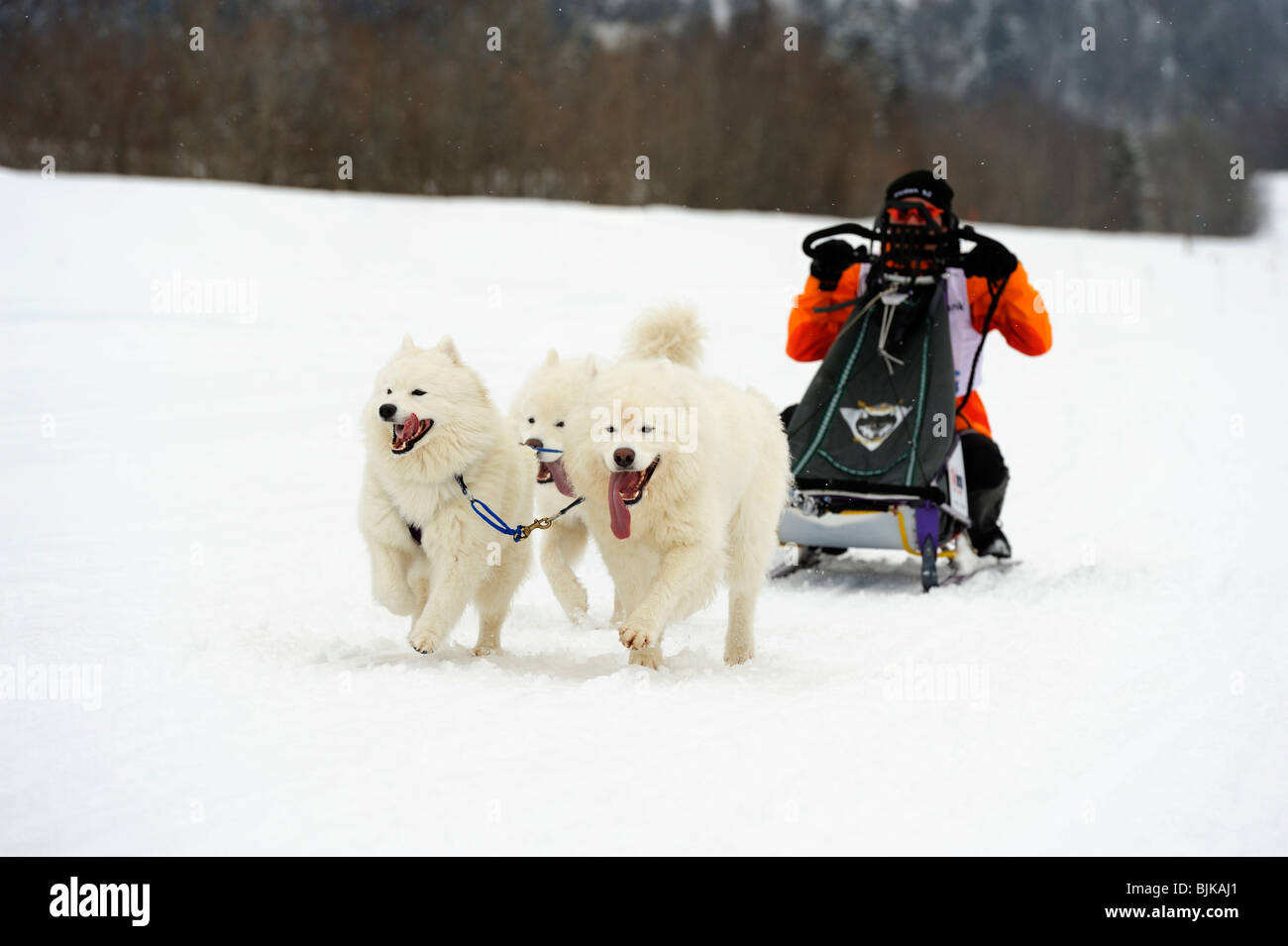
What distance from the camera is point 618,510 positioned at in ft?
12.9

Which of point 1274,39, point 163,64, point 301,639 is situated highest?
point 1274,39

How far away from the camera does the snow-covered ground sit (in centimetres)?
270

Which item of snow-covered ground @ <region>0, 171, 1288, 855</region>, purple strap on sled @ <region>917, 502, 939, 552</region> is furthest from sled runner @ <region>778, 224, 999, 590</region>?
snow-covered ground @ <region>0, 171, 1288, 855</region>

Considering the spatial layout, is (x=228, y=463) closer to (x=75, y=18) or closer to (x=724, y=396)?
(x=724, y=396)

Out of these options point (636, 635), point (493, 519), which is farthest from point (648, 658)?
point (493, 519)

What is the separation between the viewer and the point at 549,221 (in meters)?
20.9

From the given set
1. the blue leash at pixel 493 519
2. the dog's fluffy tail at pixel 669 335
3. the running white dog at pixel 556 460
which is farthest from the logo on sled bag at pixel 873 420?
the blue leash at pixel 493 519

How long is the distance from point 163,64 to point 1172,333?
771 inches

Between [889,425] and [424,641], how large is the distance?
7.93 feet

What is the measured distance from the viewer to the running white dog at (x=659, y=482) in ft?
12.8

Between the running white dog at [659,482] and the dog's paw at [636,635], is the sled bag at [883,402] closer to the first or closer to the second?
→ the running white dog at [659,482]

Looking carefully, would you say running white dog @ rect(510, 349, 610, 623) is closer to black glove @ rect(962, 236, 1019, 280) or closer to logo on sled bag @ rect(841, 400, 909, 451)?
logo on sled bag @ rect(841, 400, 909, 451)

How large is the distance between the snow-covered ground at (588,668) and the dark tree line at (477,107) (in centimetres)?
1407

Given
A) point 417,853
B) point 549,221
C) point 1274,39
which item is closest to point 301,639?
point 417,853
